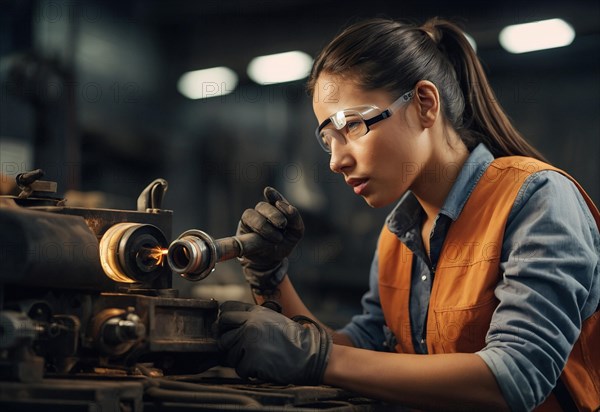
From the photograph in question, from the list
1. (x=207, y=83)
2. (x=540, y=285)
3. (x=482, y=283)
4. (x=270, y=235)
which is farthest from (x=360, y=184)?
(x=207, y=83)

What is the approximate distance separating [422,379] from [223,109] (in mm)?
4211

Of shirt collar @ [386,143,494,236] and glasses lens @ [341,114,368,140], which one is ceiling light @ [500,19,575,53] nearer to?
shirt collar @ [386,143,494,236]

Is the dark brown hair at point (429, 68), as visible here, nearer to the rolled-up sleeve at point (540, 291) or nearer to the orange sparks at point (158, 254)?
the rolled-up sleeve at point (540, 291)

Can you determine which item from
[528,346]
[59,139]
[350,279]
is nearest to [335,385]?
[528,346]

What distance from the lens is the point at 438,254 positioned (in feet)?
6.05

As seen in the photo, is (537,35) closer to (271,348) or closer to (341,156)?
(341,156)

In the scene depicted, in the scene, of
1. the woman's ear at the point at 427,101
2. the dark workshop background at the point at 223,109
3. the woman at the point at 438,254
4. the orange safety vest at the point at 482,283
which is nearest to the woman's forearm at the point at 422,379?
the woman at the point at 438,254

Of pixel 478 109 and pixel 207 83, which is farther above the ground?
pixel 207 83

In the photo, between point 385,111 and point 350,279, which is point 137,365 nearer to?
point 385,111

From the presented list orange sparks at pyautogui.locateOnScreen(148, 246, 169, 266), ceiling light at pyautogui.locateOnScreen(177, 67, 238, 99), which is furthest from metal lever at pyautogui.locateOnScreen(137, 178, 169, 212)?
ceiling light at pyautogui.locateOnScreen(177, 67, 238, 99)

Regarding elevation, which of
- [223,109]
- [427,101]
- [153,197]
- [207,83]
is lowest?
[153,197]

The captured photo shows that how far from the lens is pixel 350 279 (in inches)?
194

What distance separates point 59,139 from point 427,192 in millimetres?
2531

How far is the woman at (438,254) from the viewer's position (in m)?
1.42
